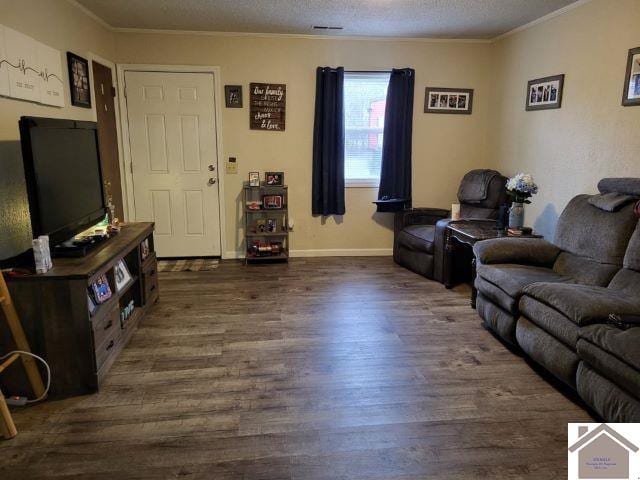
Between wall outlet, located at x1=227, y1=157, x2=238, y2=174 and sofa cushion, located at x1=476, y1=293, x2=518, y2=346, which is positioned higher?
wall outlet, located at x1=227, y1=157, x2=238, y2=174

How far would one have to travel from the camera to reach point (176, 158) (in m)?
4.98

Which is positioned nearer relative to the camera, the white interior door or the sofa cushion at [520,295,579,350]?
the sofa cushion at [520,295,579,350]

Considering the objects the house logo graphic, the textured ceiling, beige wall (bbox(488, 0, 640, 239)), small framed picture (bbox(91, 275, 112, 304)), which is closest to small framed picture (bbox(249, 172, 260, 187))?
the textured ceiling

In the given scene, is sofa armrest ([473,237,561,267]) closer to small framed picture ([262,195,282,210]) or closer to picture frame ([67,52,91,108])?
small framed picture ([262,195,282,210])

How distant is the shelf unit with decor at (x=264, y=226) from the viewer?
5027mm

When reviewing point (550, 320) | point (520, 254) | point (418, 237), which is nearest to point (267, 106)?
point (418, 237)

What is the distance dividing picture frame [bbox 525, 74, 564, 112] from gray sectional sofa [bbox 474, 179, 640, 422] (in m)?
1.19

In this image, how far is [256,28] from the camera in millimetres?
4617

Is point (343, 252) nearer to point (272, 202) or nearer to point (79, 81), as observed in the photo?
point (272, 202)

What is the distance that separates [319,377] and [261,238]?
278 centimetres

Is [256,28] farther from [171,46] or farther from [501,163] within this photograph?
[501,163]

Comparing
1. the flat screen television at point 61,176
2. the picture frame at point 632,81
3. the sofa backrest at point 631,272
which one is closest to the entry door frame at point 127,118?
the flat screen television at point 61,176

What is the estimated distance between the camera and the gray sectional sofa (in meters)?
2.06

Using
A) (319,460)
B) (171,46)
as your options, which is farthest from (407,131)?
(319,460)
